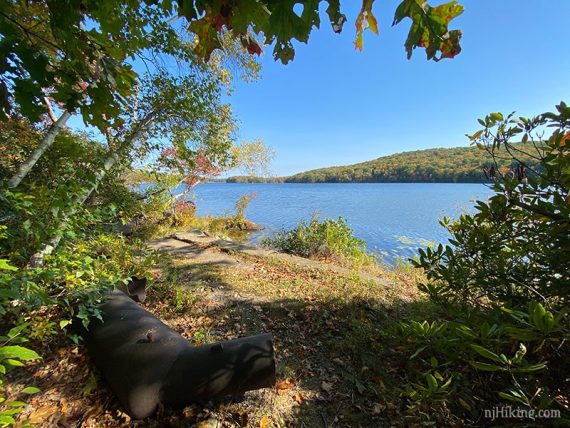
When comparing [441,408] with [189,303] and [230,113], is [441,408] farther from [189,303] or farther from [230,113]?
[230,113]

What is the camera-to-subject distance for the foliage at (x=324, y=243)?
25.4 feet

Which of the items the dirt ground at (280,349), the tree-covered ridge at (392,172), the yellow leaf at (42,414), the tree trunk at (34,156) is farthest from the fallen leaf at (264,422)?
the tree-covered ridge at (392,172)

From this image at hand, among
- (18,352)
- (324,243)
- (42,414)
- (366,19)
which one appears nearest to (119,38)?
(366,19)

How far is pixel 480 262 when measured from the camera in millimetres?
2211

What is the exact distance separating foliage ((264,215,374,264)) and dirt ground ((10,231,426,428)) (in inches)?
65.4

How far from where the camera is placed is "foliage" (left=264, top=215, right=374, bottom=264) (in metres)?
7.75

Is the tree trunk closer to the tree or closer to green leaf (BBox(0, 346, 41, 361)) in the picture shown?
the tree

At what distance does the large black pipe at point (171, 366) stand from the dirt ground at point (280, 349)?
194mm

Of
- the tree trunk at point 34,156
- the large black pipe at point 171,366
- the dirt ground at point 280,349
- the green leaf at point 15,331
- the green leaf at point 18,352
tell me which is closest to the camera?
the green leaf at point 18,352

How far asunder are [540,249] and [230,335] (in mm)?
3190

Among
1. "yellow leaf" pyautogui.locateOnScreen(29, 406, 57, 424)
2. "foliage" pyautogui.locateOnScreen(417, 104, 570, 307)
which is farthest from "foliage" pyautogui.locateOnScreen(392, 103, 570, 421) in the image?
"yellow leaf" pyautogui.locateOnScreen(29, 406, 57, 424)

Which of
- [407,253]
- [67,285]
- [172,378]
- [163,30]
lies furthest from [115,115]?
[407,253]

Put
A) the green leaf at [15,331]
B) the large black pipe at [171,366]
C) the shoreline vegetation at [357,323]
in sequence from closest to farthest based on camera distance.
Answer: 1. the green leaf at [15,331]
2. the shoreline vegetation at [357,323]
3. the large black pipe at [171,366]

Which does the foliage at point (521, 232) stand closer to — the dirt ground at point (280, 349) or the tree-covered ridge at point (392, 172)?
the dirt ground at point (280, 349)
